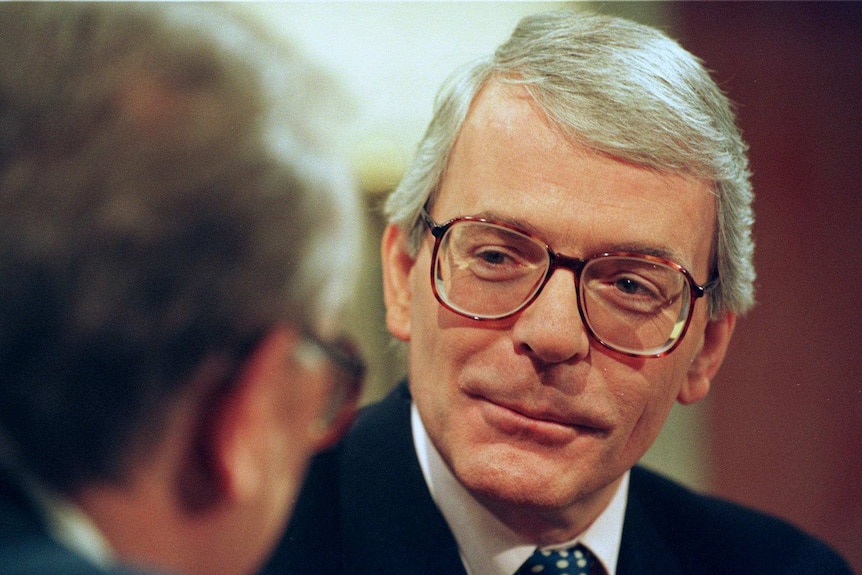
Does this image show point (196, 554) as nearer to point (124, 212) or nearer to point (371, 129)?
point (124, 212)

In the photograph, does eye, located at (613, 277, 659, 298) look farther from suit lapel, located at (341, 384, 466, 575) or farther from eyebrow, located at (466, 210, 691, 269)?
suit lapel, located at (341, 384, 466, 575)

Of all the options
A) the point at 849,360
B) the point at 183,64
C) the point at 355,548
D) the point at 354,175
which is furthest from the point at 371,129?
the point at 849,360

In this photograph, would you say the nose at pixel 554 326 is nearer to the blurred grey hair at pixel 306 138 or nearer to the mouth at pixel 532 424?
the mouth at pixel 532 424

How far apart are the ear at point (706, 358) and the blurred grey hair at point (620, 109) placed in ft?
0.12

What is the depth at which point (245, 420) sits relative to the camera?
1030 millimetres

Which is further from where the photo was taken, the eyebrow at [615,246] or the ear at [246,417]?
the eyebrow at [615,246]

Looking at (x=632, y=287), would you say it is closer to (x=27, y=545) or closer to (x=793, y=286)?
(x=793, y=286)

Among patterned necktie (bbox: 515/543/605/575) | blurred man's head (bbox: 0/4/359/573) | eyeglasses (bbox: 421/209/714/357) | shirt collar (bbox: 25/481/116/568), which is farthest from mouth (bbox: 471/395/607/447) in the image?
shirt collar (bbox: 25/481/116/568)

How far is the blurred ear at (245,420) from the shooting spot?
3.33 feet

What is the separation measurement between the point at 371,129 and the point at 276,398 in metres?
0.50

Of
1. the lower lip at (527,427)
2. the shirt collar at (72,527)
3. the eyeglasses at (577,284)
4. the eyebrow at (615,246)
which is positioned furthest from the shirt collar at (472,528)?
the shirt collar at (72,527)

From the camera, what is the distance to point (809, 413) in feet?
5.49

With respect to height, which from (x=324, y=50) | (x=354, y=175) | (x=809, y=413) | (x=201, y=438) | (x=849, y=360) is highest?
(x=324, y=50)

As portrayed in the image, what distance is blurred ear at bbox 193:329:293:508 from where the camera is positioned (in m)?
1.01
